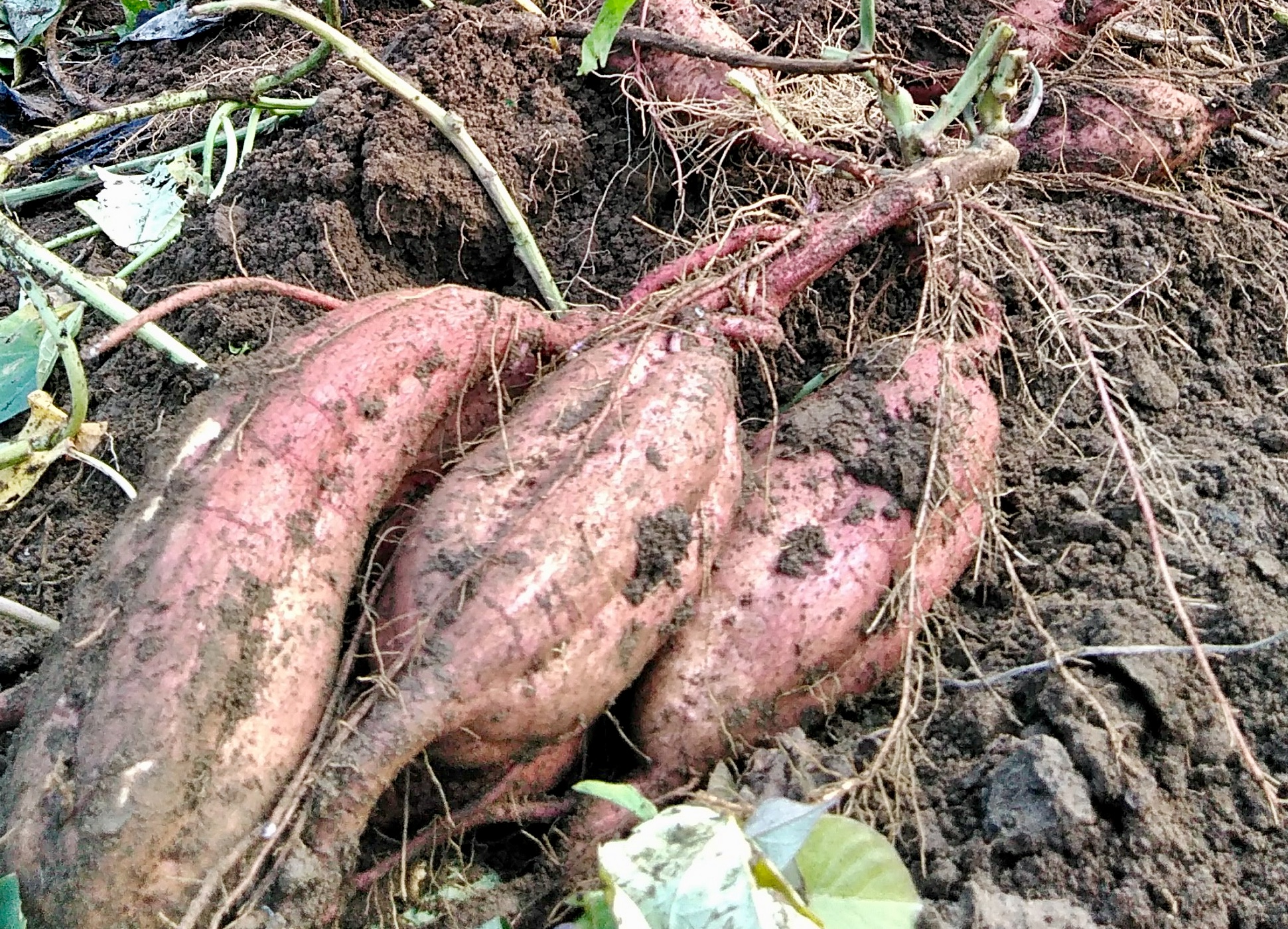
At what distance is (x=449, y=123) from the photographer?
6.13 ft

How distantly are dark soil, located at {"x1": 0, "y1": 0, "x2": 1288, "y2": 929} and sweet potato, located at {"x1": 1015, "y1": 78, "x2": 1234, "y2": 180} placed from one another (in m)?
0.10

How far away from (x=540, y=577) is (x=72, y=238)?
1408mm

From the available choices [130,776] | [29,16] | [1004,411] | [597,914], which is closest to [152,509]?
[130,776]

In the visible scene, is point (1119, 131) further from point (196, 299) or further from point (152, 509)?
point (152, 509)

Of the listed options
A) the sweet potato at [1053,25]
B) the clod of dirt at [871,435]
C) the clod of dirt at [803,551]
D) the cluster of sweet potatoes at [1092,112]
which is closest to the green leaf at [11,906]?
the clod of dirt at [803,551]

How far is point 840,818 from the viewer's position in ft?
3.79

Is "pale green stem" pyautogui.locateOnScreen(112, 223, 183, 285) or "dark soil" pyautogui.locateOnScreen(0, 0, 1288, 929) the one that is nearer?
"dark soil" pyautogui.locateOnScreen(0, 0, 1288, 929)

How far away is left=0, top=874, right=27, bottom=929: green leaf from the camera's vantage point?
1.04 m

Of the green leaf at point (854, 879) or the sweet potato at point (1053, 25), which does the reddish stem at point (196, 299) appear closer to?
the green leaf at point (854, 879)

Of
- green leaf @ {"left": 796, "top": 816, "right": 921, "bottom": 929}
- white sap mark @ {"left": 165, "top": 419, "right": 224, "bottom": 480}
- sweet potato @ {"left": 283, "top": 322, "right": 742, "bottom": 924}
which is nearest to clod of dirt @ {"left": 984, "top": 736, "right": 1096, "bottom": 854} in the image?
green leaf @ {"left": 796, "top": 816, "right": 921, "bottom": 929}

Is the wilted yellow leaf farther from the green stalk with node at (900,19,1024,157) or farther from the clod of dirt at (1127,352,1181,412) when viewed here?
the clod of dirt at (1127,352,1181,412)

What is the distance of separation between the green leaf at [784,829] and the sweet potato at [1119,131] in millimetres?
1689

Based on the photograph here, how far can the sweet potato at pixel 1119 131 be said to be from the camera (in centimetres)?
230

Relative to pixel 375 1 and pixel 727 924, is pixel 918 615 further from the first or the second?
pixel 375 1
